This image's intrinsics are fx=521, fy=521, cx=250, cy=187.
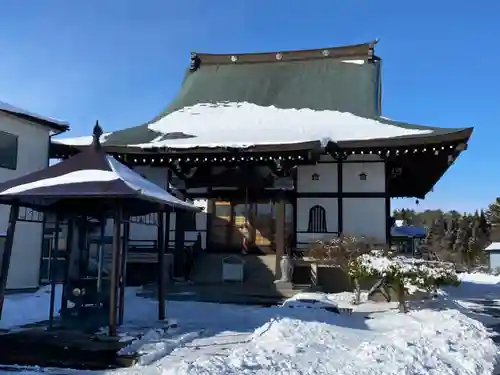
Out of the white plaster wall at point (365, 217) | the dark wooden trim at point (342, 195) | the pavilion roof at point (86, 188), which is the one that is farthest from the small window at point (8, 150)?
the white plaster wall at point (365, 217)

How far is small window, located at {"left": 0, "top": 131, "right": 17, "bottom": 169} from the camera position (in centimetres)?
1505

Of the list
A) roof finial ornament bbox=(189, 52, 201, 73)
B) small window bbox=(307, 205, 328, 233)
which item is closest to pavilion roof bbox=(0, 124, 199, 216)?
small window bbox=(307, 205, 328, 233)

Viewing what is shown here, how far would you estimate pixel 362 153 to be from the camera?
17609mm

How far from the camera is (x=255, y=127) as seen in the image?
66.6ft

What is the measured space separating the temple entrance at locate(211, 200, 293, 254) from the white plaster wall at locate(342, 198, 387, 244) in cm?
217

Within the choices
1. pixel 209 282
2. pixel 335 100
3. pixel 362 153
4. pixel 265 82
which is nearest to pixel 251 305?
pixel 209 282

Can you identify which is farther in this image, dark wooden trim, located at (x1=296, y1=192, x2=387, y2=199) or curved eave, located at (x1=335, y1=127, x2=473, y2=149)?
dark wooden trim, located at (x1=296, y1=192, x2=387, y2=199)

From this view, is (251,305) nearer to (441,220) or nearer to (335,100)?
(335,100)

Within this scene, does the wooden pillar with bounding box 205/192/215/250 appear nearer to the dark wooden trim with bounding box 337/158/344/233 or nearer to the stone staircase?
the stone staircase

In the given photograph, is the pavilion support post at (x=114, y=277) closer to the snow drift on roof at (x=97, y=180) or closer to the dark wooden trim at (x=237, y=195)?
the snow drift on roof at (x=97, y=180)

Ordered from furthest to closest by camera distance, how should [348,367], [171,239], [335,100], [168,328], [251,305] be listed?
1. [335,100]
2. [171,239]
3. [251,305]
4. [168,328]
5. [348,367]

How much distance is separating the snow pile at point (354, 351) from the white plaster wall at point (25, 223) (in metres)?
9.48

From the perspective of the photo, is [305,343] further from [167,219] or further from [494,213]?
[494,213]

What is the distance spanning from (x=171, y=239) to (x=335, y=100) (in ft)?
30.6
